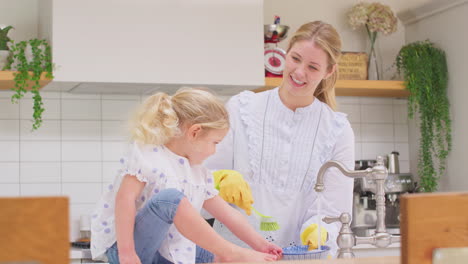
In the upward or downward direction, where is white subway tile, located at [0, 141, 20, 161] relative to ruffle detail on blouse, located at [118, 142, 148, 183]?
upward

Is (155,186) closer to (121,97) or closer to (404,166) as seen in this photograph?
(121,97)

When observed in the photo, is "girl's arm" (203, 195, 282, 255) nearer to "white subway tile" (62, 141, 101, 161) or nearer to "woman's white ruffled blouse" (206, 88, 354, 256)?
"woman's white ruffled blouse" (206, 88, 354, 256)

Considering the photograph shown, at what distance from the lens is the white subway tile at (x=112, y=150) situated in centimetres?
363

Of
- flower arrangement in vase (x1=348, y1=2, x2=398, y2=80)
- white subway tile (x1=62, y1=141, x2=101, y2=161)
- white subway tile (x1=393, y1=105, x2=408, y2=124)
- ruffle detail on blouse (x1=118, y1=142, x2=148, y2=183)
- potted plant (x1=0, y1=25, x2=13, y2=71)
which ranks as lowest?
ruffle detail on blouse (x1=118, y1=142, x2=148, y2=183)

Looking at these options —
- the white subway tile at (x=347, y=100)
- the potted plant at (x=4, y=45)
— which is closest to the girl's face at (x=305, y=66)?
the potted plant at (x=4, y=45)

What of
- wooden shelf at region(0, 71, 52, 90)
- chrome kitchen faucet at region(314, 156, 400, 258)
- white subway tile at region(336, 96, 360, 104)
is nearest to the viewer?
chrome kitchen faucet at region(314, 156, 400, 258)

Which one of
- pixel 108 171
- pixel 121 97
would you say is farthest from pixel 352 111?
pixel 108 171

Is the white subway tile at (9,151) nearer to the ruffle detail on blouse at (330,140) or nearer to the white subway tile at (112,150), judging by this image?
the white subway tile at (112,150)

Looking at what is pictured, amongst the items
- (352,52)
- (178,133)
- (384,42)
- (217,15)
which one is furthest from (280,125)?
(384,42)

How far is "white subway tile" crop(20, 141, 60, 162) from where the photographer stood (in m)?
3.50

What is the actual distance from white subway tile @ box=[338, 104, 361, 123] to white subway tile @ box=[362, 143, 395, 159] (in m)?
0.15

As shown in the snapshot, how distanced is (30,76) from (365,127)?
1.92m

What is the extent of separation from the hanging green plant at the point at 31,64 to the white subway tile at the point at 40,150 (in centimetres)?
32

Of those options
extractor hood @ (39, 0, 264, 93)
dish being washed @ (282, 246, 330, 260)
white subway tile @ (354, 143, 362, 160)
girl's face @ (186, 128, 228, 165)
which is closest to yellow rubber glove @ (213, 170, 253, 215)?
girl's face @ (186, 128, 228, 165)
